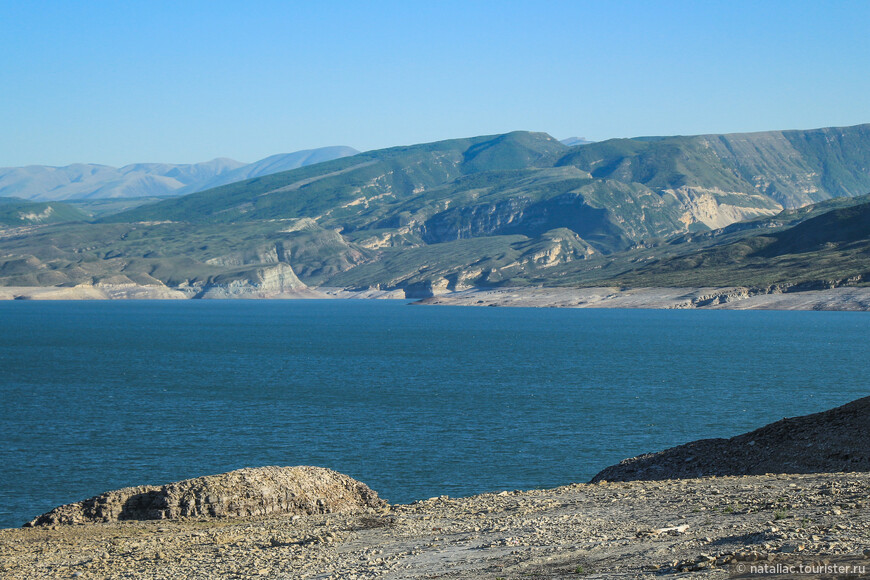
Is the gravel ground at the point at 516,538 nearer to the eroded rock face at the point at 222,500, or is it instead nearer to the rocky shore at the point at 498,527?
the rocky shore at the point at 498,527

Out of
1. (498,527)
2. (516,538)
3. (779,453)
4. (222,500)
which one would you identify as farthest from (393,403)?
(516,538)

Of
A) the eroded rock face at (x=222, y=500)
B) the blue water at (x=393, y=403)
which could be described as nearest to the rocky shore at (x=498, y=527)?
the eroded rock face at (x=222, y=500)

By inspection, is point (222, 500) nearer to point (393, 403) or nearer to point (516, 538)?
point (516, 538)

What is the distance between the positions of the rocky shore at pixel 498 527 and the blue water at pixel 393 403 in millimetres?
9310

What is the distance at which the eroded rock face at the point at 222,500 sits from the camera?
24.0 m

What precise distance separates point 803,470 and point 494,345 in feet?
318

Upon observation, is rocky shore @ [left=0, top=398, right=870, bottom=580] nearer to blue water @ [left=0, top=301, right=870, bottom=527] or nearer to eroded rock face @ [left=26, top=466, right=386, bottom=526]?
eroded rock face @ [left=26, top=466, right=386, bottom=526]

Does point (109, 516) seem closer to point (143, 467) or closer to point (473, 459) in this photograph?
point (143, 467)

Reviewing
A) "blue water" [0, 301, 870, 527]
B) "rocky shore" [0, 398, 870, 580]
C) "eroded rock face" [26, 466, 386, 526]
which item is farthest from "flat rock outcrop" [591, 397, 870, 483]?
"eroded rock face" [26, 466, 386, 526]

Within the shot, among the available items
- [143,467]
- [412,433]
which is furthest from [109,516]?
[412,433]

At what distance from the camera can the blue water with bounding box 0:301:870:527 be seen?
39.7m

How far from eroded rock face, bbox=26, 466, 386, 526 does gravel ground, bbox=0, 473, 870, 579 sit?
1.78ft

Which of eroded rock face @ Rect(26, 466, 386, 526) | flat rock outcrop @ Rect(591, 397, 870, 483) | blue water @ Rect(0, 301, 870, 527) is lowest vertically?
blue water @ Rect(0, 301, 870, 527)

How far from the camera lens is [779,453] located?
2836 cm
